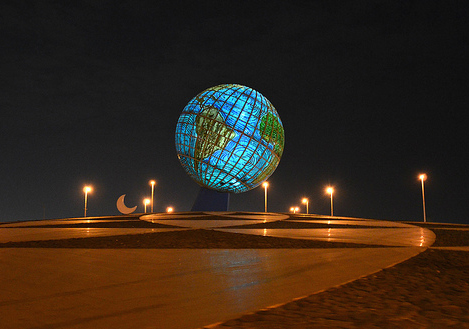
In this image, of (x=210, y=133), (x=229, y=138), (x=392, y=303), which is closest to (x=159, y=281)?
(x=392, y=303)

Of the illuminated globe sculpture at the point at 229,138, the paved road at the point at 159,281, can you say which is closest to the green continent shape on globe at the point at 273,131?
the illuminated globe sculpture at the point at 229,138

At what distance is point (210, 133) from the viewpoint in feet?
87.2

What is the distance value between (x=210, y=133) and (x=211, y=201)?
6929mm

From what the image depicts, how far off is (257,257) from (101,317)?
4033 millimetres

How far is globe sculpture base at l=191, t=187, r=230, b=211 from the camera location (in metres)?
30.8

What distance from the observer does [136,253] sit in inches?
290

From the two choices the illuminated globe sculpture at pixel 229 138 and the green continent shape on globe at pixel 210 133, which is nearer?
the green continent shape on globe at pixel 210 133

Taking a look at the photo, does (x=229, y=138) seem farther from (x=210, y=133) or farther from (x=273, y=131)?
(x=273, y=131)

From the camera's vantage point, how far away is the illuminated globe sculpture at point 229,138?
26.4 meters

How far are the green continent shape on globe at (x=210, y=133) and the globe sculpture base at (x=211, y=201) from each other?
178 inches

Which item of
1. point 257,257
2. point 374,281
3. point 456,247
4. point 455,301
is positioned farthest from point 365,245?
point 455,301

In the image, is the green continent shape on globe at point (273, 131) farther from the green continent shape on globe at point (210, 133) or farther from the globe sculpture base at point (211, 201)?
the globe sculpture base at point (211, 201)

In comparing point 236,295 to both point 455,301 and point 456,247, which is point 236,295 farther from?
point 456,247

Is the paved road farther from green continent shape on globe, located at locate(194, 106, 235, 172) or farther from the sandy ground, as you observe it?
green continent shape on globe, located at locate(194, 106, 235, 172)
